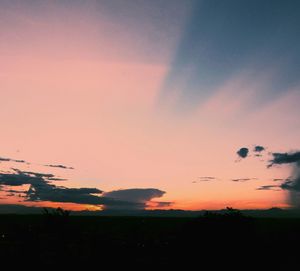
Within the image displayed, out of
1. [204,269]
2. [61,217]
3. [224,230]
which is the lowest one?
[204,269]

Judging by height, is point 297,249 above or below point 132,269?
above

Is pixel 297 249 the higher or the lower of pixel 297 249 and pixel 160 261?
the higher

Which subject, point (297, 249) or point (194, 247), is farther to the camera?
point (297, 249)

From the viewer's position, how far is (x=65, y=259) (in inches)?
1150

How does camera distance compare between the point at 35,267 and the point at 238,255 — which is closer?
the point at 238,255

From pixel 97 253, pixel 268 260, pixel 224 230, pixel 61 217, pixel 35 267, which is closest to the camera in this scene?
pixel 224 230

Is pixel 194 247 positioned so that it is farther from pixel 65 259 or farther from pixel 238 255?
pixel 65 259

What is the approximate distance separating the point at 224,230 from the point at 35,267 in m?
13.9

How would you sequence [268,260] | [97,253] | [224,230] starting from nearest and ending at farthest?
[224,230] → [268,260] → [97,253]

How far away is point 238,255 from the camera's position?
22875 mm

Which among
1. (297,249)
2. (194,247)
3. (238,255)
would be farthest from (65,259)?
(297,249)

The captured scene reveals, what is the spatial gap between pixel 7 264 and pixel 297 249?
22.7 metres

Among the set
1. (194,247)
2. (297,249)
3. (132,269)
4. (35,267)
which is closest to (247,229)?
(194,247)

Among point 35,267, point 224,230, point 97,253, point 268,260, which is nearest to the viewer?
point 224,230
